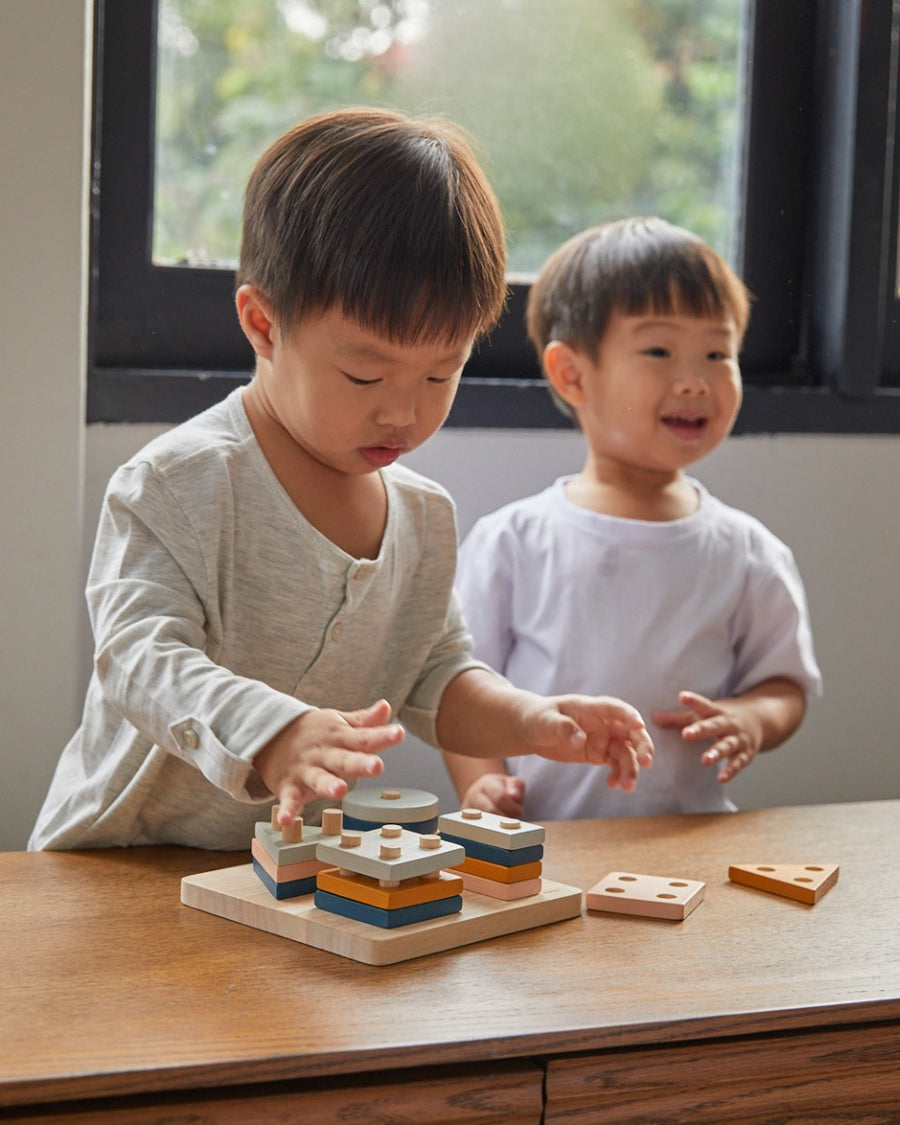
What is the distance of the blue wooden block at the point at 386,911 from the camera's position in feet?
2.53

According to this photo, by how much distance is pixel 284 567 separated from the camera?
974 mm

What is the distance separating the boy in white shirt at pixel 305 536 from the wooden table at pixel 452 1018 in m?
0.11

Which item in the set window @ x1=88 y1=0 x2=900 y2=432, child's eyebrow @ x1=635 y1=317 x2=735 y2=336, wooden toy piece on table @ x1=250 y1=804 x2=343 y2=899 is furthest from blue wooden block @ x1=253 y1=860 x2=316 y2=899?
child's eyebrow @ x1=635 y1=317 x2=735 y2=336

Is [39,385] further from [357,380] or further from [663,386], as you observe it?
[663,386]

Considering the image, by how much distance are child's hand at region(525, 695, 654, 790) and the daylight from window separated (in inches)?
23.6

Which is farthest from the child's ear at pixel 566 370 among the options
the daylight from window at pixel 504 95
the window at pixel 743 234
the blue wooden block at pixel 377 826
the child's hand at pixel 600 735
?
the blue wooden block at pixel 377 826

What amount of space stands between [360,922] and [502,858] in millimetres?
110

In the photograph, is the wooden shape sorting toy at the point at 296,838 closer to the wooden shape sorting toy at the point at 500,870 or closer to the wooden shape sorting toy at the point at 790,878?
the wooden shape sorting toy at the point at 500,870

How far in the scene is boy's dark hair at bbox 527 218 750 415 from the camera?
1.28m

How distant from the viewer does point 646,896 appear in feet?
2.85

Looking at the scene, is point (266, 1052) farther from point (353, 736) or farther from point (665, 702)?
point (665, 702)

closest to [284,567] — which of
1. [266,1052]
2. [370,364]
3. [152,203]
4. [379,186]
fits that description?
[370,364]

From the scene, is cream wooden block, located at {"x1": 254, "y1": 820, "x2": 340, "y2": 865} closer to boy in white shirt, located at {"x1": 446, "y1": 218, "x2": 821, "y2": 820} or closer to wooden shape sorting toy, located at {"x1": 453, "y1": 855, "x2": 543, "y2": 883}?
wooden shape sorting toy, located at {"x1": 453, "y1": 855, "x2": 543, "y2": 883}

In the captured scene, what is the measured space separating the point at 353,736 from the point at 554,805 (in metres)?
0.57
